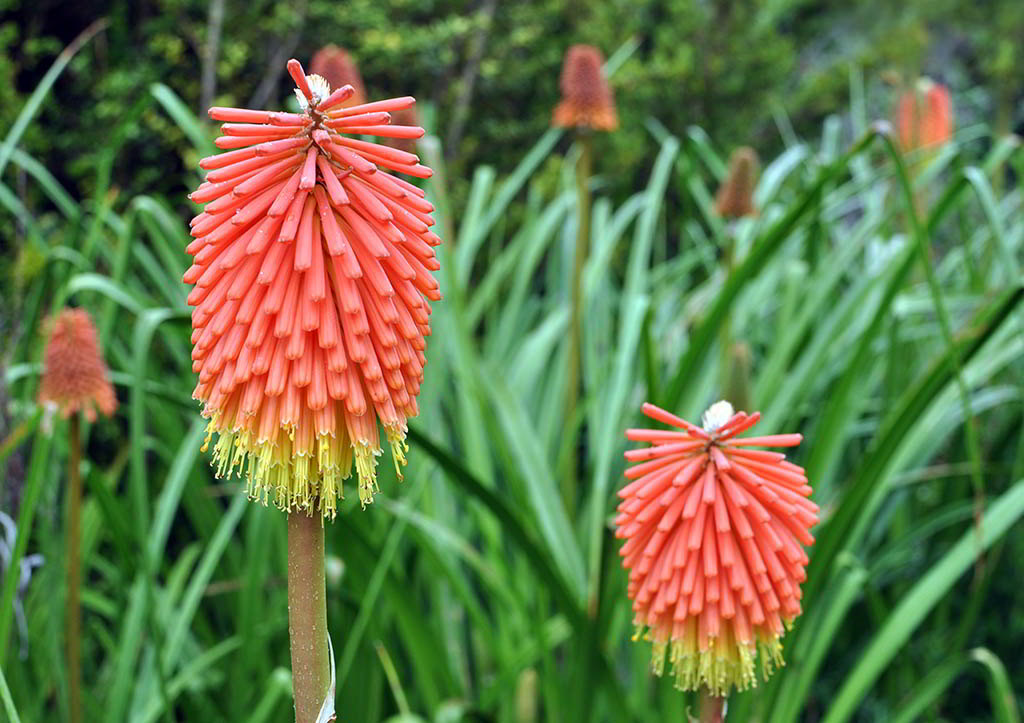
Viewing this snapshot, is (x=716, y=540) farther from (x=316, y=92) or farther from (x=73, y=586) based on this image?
(x=73, y=586)

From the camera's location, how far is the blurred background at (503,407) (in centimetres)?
258

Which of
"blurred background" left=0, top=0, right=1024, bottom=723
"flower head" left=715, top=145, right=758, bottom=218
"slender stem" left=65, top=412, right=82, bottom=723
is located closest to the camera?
"slender stem" left=65, top=412, right=82, bottom=723

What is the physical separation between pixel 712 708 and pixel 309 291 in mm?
855

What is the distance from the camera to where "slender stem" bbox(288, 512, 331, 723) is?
1.11 m

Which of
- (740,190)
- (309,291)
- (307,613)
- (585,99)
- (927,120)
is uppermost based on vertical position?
(927,120)

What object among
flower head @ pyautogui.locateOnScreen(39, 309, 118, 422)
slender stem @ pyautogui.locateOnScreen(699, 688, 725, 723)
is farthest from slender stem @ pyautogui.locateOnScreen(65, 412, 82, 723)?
slender stem @ pyautogui.locateOnScreen(699, 688, 725, 723)

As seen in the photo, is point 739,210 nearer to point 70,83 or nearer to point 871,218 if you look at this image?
point 871,218

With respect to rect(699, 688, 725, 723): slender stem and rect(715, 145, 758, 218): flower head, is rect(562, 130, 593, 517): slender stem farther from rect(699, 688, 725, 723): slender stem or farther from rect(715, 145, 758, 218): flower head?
rect(699, 688, 725, 723): slender stem

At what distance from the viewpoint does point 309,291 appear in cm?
112

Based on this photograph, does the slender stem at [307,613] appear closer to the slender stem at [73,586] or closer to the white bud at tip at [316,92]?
the white bud at tip at [316,92]

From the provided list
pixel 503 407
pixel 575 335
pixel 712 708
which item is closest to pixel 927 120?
pixel 575 335

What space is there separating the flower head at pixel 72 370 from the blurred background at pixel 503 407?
12 centimetres

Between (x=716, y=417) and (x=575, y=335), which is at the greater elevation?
(x=575, y=335)

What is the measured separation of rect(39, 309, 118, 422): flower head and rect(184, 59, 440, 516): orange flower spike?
1352mm
